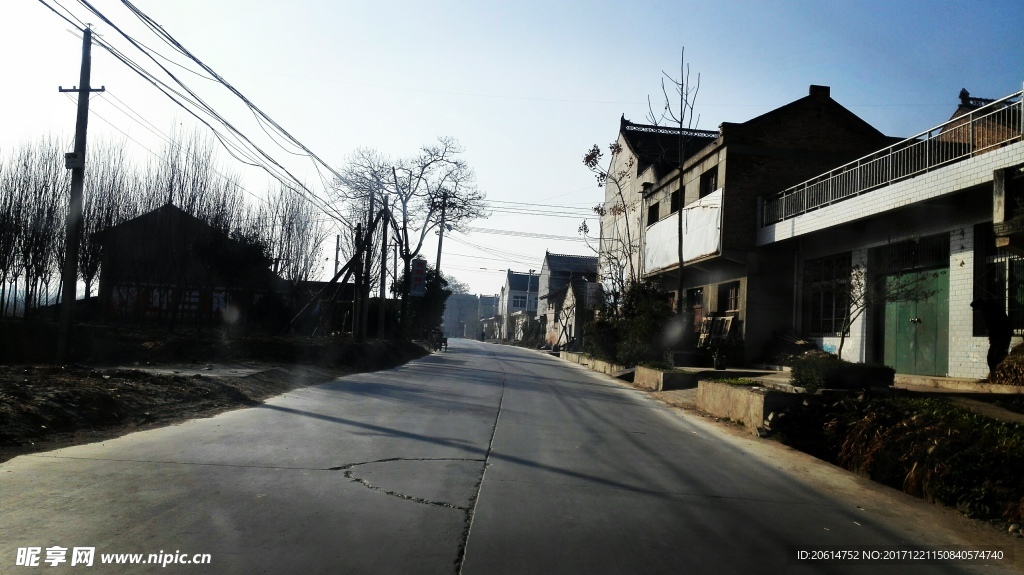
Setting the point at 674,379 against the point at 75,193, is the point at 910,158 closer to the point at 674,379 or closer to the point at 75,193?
the point at 674,379

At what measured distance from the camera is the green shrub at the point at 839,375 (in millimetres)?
10883

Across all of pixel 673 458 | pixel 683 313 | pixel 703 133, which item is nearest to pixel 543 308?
pixel 703 133

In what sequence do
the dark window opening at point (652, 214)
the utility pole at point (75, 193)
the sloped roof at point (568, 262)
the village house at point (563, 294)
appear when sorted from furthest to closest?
the sloped roof at point (568, 262) < the village house at point (563, 294) < the dark window opening at point (652, 214) < the utility pole at point (75, 193)

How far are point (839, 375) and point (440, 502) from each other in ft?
25.0

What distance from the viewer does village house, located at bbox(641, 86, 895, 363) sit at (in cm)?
2438

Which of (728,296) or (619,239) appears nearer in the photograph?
(728,296)

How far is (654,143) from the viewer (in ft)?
142

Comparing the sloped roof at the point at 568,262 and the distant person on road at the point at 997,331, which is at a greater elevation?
the sloped roof at the point at 568,262

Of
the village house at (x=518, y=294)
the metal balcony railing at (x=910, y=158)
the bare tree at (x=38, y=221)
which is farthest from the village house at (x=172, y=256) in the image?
the village house at (x=518, y=294)

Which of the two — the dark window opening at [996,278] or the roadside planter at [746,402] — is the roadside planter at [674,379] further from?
the dark window opening at [996,278]

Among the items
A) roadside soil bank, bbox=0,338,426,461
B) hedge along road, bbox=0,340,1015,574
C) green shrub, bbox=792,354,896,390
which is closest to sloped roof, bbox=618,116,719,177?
roadside soil bank, bbox=0,338,426,461

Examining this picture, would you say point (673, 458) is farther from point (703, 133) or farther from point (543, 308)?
point (543, 308)

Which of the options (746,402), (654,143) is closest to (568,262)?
(654,143)

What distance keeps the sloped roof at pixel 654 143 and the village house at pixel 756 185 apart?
11.6m
